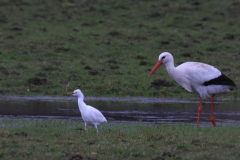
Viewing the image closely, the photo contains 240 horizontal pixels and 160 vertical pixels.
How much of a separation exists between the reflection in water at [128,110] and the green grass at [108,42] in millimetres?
1240

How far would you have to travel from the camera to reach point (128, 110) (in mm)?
12109

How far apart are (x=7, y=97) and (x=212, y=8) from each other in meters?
19.7

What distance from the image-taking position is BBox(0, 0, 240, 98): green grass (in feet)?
48.8

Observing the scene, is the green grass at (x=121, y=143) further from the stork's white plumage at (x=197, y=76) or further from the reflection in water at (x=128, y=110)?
the reflection in water at (x=128, y=110)

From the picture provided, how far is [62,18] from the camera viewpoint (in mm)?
26547

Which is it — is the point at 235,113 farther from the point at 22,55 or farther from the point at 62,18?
the point at 62,18

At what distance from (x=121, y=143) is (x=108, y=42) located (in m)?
14.1

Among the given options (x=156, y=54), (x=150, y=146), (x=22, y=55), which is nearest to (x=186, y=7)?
(x=156, y=54)

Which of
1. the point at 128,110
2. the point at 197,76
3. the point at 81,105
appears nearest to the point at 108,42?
the point at 128,110

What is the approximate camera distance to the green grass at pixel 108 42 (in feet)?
48.8

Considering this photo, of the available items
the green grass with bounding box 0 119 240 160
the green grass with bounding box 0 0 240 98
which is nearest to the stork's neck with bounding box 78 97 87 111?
the green grass with bounding box 0 119 240 160

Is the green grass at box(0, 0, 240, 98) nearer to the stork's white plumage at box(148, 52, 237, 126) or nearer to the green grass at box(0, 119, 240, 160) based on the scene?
the stork's white plumage at box(148, 52, 237, 126)

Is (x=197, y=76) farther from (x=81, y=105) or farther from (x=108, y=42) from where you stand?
(x=108, y=42)

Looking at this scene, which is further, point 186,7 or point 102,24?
point 186,7
